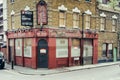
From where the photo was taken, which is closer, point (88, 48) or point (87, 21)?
point (87, 21)

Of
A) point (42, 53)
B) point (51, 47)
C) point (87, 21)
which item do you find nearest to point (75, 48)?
point (87, 21)

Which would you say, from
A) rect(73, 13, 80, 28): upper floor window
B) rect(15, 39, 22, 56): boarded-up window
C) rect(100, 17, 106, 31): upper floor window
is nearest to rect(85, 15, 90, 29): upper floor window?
rect(73, 13, 80, 28): upper floor window

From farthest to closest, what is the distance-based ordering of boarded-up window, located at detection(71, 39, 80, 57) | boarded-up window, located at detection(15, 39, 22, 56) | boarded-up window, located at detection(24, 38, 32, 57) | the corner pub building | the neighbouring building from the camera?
the neighbouring building
boarded-up window, located at detection(15, 39, 22, 56)
boarded-up window, located at detection(71, 39, 80, 57)
boarded-up window, located at detection(24, 38, 32, 57)
the corner pub building

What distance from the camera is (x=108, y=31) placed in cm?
3322

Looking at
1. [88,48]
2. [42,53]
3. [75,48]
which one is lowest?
[42,53]

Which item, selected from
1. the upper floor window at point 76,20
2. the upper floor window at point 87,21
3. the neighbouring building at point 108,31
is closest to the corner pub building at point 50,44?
the upper floor window at point 76,20

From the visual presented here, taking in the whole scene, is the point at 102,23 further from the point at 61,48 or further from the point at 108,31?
the point at 61,48

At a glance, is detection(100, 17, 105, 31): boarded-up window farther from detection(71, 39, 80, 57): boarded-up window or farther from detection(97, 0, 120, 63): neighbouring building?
detection(71, 39, 80, 57): boarded-up window

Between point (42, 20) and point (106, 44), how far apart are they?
11592mm

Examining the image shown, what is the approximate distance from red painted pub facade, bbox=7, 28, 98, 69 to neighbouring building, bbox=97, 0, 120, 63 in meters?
1.58

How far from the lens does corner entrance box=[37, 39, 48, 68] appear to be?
83.5 feet

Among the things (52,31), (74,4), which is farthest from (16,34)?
(74,4)

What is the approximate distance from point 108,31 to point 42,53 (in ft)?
37.4

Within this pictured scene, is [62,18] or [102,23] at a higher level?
[62,18]
